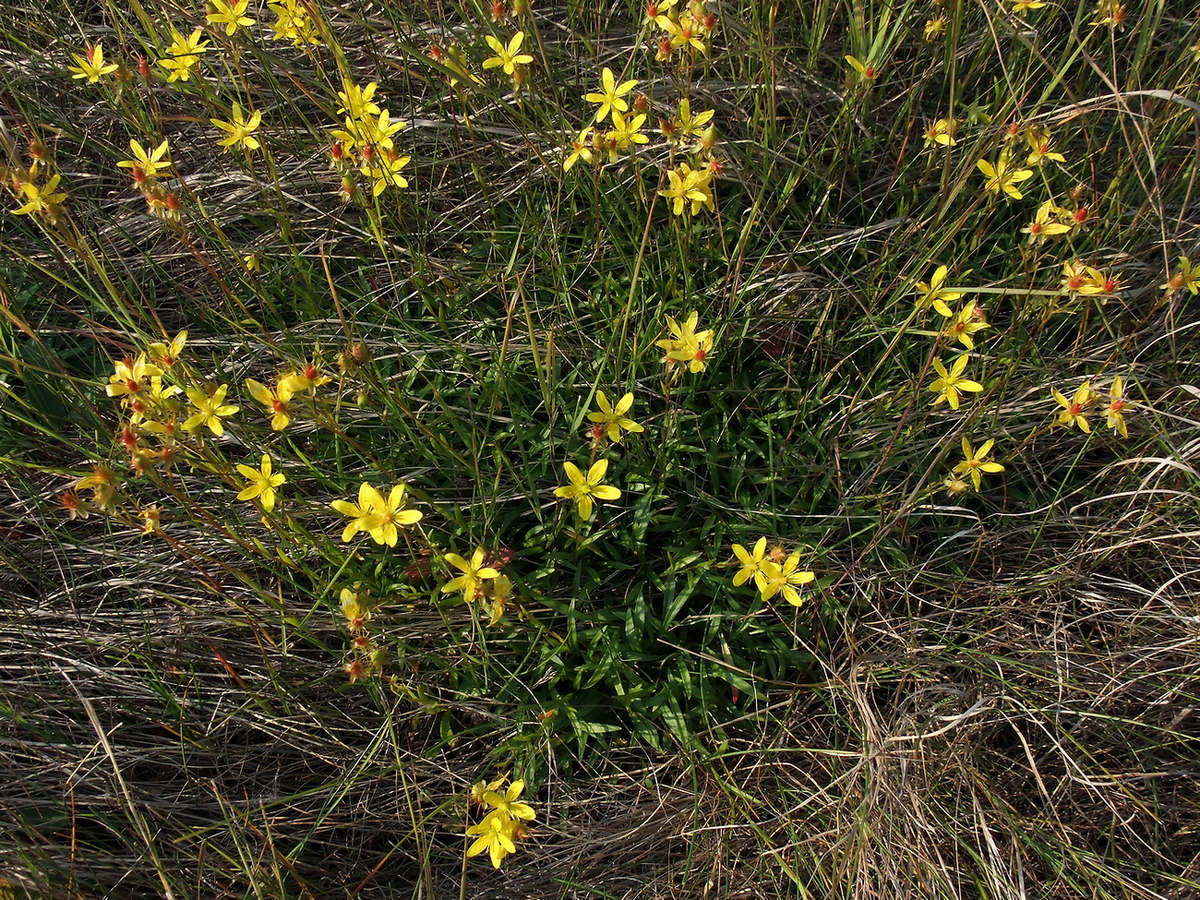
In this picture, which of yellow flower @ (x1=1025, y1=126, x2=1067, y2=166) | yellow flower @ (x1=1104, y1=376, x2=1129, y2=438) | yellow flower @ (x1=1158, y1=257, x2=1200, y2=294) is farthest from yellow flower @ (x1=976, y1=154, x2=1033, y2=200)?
yellow flower @ (x1=1104, y1=376, x2=1129, y2=438)

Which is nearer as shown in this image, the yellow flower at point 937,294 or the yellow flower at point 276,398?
the yellow flower at point 276,398

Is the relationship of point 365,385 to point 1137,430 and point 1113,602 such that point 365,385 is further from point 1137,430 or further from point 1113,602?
point 1137,430

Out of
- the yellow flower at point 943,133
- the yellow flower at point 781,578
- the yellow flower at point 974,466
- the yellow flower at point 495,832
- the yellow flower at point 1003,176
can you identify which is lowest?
the yellow flower at point 495,832

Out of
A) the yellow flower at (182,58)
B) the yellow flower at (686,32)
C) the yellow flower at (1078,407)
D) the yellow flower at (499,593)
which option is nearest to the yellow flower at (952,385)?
the yellow flower at (1078,407)

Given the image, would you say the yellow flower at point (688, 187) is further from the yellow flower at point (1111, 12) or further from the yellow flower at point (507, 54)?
the yellow flower at point (1111, 12)

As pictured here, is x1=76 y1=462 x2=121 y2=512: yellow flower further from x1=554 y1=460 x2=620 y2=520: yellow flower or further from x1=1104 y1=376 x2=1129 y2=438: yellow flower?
x1=1104 y1=376 x2=1129 y2=438: yellow flower

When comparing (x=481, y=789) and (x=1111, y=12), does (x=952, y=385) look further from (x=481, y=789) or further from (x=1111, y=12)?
(x=481, y=789)

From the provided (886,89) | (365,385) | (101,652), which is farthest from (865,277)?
(101,652)
